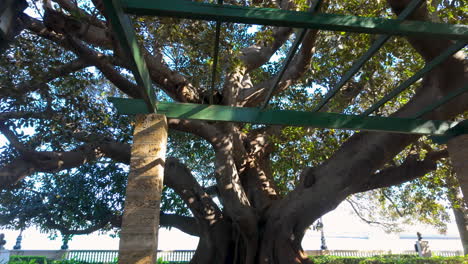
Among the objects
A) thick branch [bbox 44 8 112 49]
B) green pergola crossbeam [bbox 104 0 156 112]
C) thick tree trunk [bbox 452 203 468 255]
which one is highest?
thick branch [bbox 44 8 112 49]

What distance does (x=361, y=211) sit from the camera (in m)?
16.1

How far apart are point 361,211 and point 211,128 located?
12.7 m

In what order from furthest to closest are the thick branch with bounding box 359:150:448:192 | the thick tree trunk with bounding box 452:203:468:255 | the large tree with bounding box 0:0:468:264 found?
the thick tree trunk with bounding box 452:203:468:255 → the thick branch with bounding box 359:150:448:192 → the large tree with bounding box 0:0:468:264

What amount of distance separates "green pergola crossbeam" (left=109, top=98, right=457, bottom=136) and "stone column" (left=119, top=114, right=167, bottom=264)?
0.16 metres

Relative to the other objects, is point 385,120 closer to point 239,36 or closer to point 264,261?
point 264,261

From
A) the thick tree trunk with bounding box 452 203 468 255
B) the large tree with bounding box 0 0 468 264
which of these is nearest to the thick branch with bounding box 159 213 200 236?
the large tree with bounding box 0 0 468 264

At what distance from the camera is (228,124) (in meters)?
6.30

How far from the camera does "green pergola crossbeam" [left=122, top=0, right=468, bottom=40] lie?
2.13m

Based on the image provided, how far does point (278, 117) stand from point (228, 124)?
2.93 metres

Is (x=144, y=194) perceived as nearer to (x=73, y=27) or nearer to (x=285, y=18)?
(x=285, y=18)

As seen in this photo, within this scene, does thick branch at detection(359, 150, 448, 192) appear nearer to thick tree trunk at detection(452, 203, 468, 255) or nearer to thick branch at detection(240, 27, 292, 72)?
thick branch at detection(240, 27, 292, 72)

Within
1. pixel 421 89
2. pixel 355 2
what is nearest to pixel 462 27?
pixel 421 89

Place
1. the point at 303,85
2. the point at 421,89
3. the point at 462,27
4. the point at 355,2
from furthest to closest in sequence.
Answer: the point at 303,85 → the point at 355,2 → the point at 421,89 → the point at 462,27

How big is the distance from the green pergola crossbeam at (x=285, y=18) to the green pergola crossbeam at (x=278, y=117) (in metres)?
1.22
